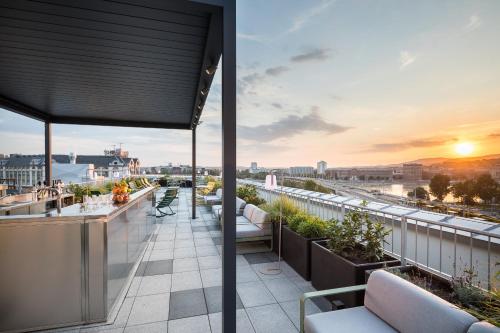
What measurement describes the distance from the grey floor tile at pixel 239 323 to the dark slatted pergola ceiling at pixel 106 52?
2.85m

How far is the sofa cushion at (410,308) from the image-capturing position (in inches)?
48.7

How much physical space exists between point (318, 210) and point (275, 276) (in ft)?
5.13

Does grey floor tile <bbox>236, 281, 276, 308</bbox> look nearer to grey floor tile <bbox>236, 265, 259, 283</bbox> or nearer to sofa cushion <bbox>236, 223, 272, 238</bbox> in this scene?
grey floor tile <bbox>236, 265, 259, 283</bbox>

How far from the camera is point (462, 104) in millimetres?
2850

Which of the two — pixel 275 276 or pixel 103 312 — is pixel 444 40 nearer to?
pixel 275 276

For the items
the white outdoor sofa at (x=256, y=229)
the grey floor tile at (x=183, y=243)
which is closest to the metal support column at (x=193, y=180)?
the grey floor tile at (x=183, y=243)

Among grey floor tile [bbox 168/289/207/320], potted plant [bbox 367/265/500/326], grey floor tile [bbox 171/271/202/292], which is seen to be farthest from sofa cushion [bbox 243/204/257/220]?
potted plant [bbox 367/265/500/326]

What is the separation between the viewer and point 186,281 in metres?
3.31

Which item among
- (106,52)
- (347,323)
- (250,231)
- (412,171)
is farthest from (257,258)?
(106,52)

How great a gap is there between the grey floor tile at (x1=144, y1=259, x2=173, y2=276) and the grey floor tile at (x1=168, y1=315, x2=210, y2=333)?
1278mm

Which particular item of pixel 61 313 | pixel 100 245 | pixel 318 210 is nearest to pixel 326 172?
pixel 318 210

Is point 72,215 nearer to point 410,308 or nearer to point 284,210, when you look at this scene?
point 410,308

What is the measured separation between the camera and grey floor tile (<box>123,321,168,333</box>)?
229cm

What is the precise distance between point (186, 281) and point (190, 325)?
98 centimetres
